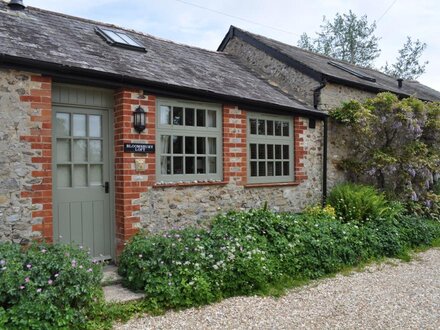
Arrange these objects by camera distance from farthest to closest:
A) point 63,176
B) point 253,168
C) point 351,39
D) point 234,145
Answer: point 351,39 → point 253,168 → point 234,145 → point 63,176

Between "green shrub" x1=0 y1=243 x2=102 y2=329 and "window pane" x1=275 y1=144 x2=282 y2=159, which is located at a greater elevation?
"window pane" x1=275 y1=144 x2=282 y2=159

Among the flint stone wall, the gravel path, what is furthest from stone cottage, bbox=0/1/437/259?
the gravel path

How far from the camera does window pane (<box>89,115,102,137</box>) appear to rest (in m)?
5.82

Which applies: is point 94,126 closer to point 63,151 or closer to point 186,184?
point 63,151

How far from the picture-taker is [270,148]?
823 cm

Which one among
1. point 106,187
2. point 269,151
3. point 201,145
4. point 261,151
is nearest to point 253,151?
point 261,151

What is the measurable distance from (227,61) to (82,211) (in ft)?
20.6

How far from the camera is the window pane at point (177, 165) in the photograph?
6.54 meters

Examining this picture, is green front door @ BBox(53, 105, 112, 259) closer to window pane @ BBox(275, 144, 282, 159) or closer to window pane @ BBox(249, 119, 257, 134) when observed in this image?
window pane @ BBox(249, 119, 257, 134)

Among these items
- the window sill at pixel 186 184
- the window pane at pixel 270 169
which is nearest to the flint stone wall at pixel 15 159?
the window sill at pixel 186 184

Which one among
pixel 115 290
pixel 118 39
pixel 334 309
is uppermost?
pixel 118 39

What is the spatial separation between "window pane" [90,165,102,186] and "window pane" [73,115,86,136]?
1.73 ft

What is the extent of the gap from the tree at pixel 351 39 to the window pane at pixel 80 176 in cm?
2827

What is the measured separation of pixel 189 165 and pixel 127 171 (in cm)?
129
